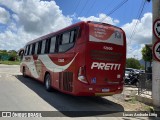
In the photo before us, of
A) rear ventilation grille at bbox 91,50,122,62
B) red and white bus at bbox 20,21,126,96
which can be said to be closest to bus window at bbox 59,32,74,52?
red and white bus at bbox 20,21,126,96

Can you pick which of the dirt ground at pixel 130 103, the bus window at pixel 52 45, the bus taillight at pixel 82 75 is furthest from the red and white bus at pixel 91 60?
the bus window at pixel 52 45

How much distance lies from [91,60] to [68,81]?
1518 mm

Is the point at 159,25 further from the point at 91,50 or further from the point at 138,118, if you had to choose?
the point at 138,118

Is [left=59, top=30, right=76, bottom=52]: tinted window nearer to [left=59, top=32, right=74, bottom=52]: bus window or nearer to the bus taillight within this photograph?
[left=59, top=32, right=74, bottom=52]: bus window

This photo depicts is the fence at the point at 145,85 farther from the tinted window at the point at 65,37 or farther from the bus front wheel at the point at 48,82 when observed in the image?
the bus front wheel at the point at 48,82

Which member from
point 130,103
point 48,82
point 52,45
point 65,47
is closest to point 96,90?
point 130,103

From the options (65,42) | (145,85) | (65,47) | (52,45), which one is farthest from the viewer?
(52,45)

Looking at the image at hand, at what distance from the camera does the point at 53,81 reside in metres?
13.5

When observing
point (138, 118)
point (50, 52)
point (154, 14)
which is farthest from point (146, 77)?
point (50, 52)

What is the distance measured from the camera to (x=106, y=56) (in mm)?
11180

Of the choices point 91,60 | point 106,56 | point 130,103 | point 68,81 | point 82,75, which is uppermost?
point 106,56

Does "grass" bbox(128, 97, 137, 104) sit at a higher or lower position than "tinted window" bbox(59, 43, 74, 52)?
lower

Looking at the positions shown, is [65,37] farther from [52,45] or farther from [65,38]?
[52,45]

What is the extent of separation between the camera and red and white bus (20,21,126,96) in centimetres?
1067
